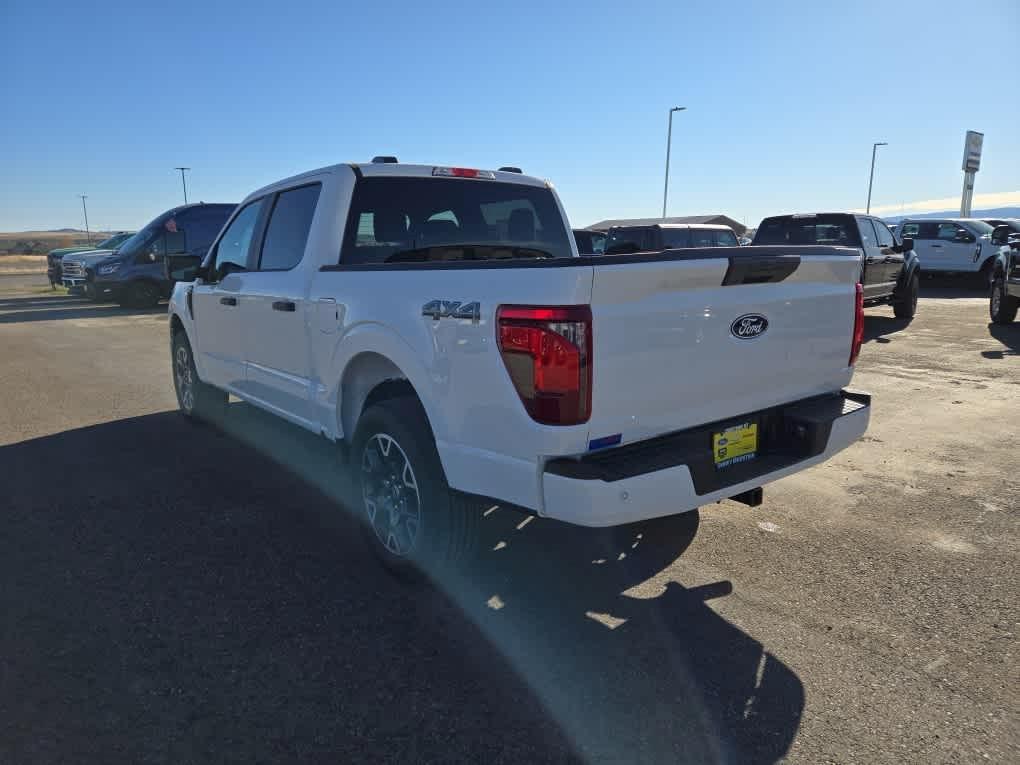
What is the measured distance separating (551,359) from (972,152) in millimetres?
49874

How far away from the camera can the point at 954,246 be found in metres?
18.3

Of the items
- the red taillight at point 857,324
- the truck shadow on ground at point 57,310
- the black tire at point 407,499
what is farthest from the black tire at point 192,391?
the truck shadow on ground at point 57,310

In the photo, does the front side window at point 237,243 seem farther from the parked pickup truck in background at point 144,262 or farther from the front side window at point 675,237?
the parked pickup truck in background at point 144,262

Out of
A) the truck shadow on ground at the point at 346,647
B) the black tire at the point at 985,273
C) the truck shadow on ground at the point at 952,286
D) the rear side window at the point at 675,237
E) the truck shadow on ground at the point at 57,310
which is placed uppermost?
the rear side window at the point at 675,237

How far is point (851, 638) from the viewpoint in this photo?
2.93 meters

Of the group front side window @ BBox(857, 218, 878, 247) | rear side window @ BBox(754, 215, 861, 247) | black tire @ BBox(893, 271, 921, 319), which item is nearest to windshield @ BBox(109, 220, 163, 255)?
rear side window @ BBox(754, 215, 861, 247)

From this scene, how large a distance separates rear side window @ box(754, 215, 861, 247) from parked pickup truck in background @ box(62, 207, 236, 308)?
1187cm

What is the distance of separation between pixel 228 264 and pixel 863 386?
6.35 m

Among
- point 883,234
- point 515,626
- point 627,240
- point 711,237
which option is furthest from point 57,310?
point 515,626

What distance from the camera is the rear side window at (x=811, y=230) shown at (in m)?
11.7

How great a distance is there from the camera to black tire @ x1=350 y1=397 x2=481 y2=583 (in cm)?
306

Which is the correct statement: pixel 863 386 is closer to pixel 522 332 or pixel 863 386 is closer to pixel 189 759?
pixel 522 332

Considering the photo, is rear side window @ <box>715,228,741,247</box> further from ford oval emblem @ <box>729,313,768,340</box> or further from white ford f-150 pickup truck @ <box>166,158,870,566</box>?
ford oval emblem @ <box>729,313,768,340</box>

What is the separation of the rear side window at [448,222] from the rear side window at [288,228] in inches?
14.4
